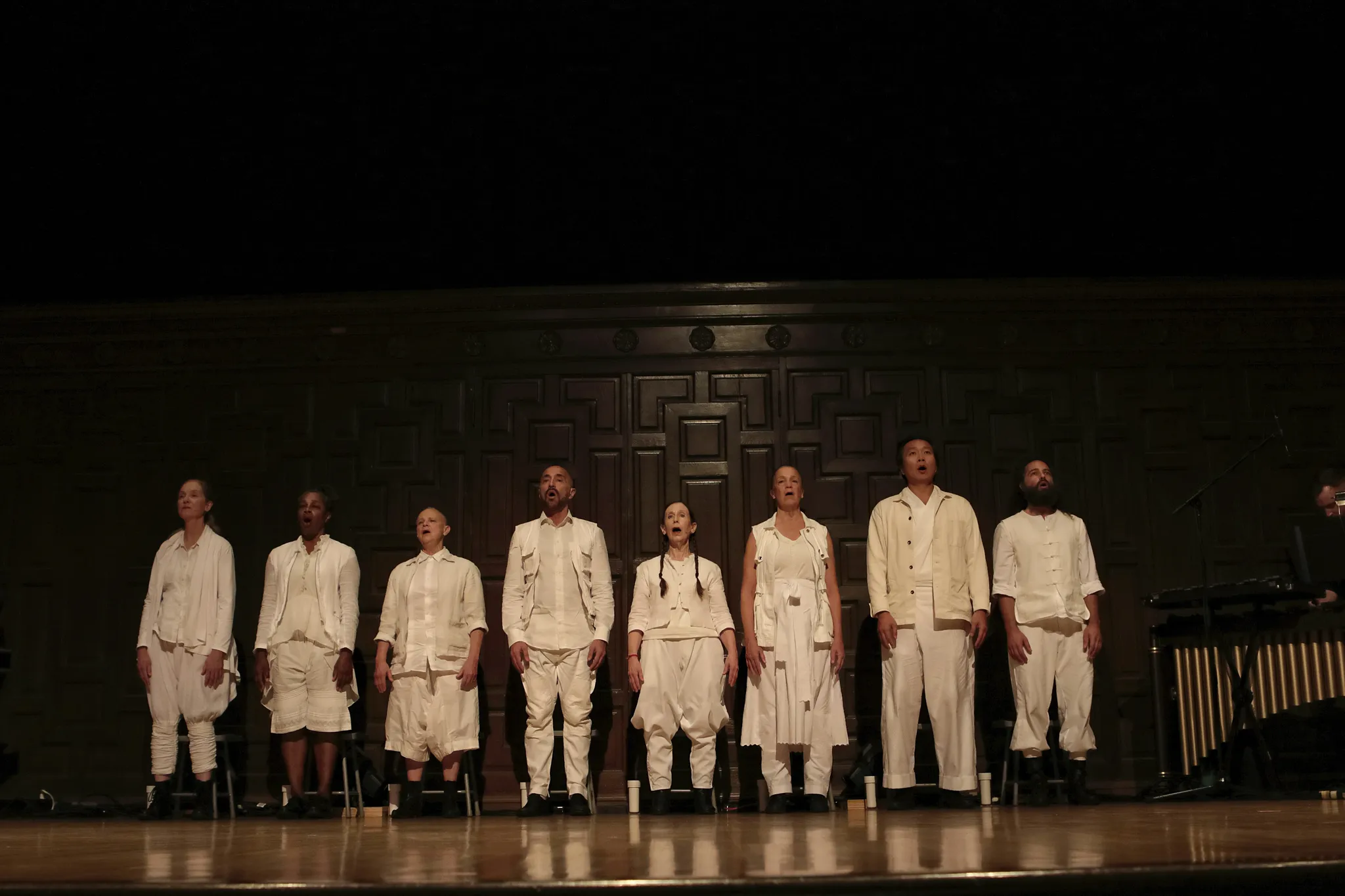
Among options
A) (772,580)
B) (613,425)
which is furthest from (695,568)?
(613,425)

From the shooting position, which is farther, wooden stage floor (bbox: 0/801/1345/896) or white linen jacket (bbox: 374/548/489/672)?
white linen jacket (bbox: 374/548/489/672)

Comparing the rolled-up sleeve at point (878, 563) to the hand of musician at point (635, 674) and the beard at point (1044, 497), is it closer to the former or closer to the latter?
the beard at point (1044, 497)

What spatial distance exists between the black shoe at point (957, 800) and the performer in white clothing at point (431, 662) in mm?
2511

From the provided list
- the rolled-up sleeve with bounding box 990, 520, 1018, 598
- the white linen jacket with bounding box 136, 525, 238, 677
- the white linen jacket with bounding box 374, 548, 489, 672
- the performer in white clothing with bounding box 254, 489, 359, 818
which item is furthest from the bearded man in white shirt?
the rolled-up sleeve with bounding box 990, 520, 1018, 598

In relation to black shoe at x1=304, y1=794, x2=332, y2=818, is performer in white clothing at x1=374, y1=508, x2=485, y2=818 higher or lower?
higher

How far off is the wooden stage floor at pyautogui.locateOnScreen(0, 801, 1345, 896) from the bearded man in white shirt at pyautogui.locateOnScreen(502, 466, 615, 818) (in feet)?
2.75

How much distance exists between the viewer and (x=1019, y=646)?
6.37 m

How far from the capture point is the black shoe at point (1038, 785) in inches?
242

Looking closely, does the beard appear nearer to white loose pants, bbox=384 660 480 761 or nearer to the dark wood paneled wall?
the dark wood paneled wall

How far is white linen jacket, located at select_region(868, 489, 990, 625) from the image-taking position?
6.38 m

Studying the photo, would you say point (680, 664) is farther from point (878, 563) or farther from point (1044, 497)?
point (1044, 497)

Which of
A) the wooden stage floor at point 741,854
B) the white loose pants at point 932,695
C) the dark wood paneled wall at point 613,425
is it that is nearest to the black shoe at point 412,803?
the wooden stage floor at point 741,854

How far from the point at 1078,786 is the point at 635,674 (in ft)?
7.80

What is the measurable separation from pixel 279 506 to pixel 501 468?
1.41 m
